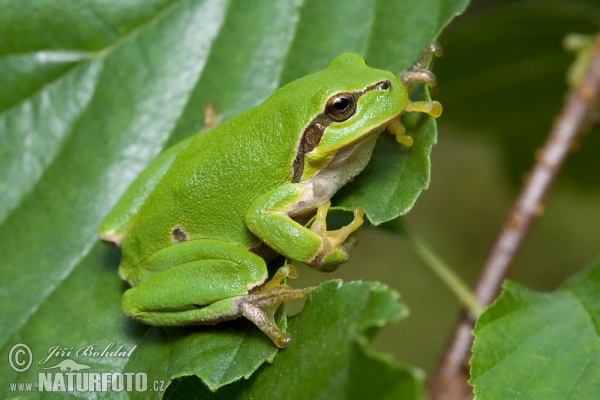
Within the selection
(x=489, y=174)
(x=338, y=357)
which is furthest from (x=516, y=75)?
(x=489, y=174)

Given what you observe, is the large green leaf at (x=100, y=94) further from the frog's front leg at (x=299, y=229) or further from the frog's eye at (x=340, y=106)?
the frog's front leg at (x=299, y=229)

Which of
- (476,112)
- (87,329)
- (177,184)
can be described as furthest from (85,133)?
(476,112)

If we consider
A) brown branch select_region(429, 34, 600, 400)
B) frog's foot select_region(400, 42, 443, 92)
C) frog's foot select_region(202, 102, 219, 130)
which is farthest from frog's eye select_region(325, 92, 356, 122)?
brown branch select_region(429, 34, 600, 400)

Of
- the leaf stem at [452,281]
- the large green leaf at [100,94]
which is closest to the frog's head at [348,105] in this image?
the large green leaf at [100,94]

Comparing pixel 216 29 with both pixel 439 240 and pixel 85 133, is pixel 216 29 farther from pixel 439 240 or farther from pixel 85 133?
pixel 439 240

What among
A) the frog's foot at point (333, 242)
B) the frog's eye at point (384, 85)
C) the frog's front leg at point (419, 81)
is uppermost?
the frog's eye at point (384, 85)

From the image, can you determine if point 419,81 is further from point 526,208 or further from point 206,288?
point 206,288

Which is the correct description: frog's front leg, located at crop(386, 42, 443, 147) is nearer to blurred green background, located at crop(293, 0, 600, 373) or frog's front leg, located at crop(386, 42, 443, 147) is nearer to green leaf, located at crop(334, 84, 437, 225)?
green leaf, located at crop(334, 84, 437, 225)

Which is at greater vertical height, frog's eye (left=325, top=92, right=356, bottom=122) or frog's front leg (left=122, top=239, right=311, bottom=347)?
frog's eye (left=325, top=92, right=356, bottom=122)
